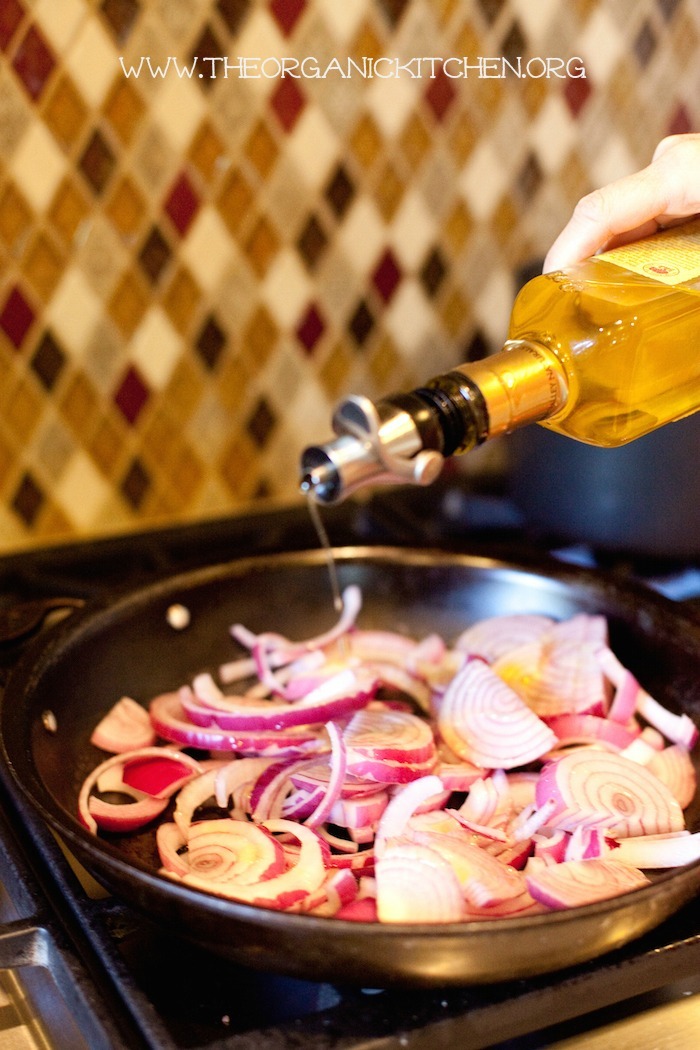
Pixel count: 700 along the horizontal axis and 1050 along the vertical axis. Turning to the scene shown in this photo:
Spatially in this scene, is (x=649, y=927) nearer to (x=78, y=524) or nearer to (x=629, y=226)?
(x=629, y=226)

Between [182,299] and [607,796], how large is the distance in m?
0.67

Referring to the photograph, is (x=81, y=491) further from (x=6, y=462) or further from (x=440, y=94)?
(x=440, y=94)

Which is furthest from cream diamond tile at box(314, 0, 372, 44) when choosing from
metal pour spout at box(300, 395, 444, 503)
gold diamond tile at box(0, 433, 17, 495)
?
metal pour spout at box(300, 395, 444, 503)

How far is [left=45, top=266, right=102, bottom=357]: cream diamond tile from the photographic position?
1087mm

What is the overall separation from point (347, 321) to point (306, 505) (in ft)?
0.70

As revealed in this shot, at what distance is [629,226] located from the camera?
806 mm

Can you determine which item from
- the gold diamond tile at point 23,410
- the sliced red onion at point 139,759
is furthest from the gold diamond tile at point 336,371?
the sliced red onion at point 139,759

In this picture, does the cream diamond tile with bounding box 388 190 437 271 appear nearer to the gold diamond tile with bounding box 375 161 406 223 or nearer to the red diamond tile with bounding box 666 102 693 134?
the gold diamond tile with bounding box 375 161 406 223

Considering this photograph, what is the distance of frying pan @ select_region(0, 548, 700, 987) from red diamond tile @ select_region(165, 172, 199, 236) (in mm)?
367

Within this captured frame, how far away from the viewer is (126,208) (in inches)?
42.7

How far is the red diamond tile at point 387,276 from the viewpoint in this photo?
123 centimetres

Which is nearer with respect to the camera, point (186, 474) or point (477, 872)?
point (477, 872)

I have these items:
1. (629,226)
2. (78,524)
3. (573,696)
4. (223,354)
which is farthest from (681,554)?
(78,524)

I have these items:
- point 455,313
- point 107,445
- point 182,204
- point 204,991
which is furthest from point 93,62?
point 204,991
